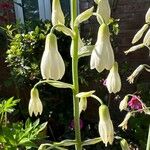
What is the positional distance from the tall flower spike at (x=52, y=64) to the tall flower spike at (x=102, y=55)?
113 millimetres

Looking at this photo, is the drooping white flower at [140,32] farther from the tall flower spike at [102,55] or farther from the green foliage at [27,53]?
the green foliage at [27,53]

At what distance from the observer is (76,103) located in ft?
5.91

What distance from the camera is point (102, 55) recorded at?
5.00ft

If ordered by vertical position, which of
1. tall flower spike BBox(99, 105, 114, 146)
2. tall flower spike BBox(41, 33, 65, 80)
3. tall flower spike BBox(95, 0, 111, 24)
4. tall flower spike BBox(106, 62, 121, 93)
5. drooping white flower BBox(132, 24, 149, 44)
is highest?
tall flower spike BBox(95, 0, 111, 24)

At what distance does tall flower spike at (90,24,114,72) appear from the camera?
1.52 m

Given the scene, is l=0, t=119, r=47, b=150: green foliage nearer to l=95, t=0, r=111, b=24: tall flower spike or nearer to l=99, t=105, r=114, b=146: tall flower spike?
l=99, t=105, r=114, b=146: tall flower spike

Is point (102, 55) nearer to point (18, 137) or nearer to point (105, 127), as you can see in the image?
point (105, 127)

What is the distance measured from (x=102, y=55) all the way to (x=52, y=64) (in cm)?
18

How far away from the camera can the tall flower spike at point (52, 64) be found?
157cm

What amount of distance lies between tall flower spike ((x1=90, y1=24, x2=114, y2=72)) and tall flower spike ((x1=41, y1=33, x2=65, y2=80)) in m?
0.11

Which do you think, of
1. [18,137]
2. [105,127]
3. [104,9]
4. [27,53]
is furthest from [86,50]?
[27,53]

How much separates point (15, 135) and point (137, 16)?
2.74 m

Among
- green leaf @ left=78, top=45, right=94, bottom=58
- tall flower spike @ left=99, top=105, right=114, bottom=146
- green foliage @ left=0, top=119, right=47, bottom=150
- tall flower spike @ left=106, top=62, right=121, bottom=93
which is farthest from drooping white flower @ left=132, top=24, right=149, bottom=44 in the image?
green foliage @ left=0, top=119, right=47, bottom=150

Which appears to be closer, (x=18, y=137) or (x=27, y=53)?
(x=18, y=137)
